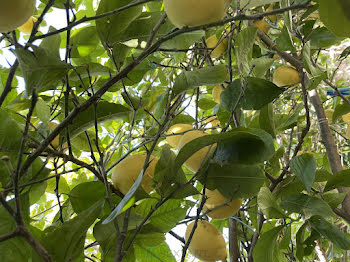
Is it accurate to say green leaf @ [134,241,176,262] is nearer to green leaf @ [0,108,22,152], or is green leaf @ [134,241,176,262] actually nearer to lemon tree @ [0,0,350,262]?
lemon tree @ [0,0,350,262]

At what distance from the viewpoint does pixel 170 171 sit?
54 centimetres

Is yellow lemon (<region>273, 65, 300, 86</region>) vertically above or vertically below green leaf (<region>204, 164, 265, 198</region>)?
above

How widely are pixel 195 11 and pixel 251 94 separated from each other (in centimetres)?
23

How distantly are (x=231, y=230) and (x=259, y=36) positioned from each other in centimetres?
54

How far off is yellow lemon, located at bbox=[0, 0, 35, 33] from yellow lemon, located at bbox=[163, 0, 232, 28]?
0.17 metres

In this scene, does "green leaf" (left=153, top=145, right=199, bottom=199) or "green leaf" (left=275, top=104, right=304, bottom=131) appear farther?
"green leaf" (left=275, top=104, right=304, bottom=131)

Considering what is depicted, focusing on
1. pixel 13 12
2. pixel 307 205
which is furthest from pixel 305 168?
pixel 13 12

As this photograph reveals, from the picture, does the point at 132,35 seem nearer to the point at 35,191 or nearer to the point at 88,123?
the point at 88,123

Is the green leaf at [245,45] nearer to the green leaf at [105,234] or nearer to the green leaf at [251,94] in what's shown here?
the green leaf at [251,94]

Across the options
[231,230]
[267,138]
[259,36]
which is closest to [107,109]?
[267,138]

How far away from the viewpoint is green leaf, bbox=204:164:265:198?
1.90 feet

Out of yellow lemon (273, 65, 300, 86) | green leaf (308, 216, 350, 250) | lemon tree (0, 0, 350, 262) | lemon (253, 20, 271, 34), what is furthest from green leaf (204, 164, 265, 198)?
lemon (253, 20, 271, 34)

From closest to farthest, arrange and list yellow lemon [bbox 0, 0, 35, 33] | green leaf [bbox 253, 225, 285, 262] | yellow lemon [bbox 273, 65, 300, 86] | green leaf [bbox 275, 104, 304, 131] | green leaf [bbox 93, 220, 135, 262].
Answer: yellow lemon [bbox 0, 0, 35, 33] → green leaf [bbox 93, 220, 135, 262] → green leaf [bbox 253, 225, 285, 262] → green leaf [bbox 275, 104, 304, 131] → yellow lemon [bbox 273, 65, 300, 86]

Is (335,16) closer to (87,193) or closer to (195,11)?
(195,11)
